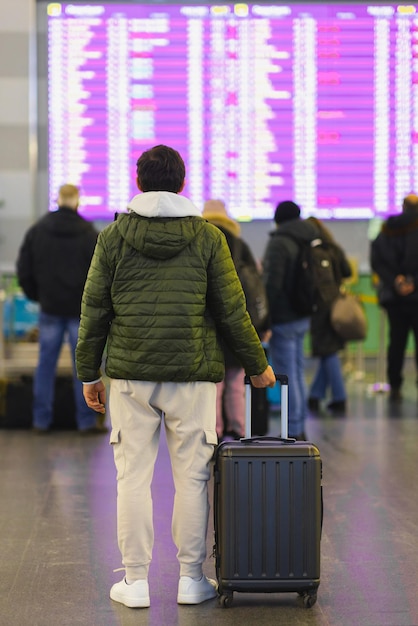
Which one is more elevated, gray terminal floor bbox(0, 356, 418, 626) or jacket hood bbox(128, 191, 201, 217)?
jacket hood bbox(128, 191, 201, 217)

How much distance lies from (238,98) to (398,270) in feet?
9.06

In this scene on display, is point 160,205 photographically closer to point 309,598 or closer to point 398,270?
point 309,598

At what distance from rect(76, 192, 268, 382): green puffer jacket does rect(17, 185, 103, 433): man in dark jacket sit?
13.3 ft

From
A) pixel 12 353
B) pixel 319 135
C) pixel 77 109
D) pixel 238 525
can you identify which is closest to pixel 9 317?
pixel 12 353

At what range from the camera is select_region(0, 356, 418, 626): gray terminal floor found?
12.5 feet

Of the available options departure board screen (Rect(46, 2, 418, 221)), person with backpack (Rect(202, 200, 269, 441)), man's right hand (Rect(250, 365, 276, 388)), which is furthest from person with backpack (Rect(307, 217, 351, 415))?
man's right hand (Rect(250, 365, 276, 388))

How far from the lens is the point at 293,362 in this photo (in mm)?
7297

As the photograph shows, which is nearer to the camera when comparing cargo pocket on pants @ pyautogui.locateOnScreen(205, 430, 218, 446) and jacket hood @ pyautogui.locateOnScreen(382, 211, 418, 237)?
cargo pocket on pants @ pyautogui.locateOnScreen(205, 430, 218, 446)

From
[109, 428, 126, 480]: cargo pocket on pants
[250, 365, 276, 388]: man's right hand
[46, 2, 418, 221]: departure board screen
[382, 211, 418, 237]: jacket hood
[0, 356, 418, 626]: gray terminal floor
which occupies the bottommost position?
[0, 356, 418, 626]: gray terminal floor

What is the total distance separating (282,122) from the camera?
11664 millimetres

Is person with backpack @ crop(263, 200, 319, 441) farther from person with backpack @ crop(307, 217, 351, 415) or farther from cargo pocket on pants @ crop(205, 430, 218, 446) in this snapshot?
cargo pocket on pants @ crop(205, 430, 218, 446)

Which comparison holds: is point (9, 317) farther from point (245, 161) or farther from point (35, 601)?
point (35, 601)

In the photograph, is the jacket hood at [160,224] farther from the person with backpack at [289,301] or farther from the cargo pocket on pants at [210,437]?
the person with backpack at [289,301]

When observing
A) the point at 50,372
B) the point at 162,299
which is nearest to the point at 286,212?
the point at 50,372
